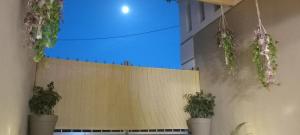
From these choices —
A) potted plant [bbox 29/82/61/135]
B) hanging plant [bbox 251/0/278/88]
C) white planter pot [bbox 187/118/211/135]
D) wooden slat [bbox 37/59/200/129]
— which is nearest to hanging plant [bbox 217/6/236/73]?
hanging plant [bbox 251/0/278/88]

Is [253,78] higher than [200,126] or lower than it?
higher

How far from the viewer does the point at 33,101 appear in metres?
4.75

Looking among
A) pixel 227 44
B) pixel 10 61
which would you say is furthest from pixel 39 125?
pixel 227 44

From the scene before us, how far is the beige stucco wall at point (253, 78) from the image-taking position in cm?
434

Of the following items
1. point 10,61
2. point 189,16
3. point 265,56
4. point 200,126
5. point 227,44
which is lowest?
point 200,126

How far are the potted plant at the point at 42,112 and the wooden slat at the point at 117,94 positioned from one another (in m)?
0.47

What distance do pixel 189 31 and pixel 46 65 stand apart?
3.44 m

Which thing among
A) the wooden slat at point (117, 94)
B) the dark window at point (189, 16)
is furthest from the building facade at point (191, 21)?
the wooden slat at point (117, 94)

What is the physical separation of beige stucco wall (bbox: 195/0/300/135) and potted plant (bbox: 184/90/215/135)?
16cm

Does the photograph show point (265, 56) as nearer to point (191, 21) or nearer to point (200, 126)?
point (200, 126)

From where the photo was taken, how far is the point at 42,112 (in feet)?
15.7

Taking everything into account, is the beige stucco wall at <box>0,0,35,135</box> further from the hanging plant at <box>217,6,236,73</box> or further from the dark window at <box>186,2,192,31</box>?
the dark window at <box>186,2,192,31</box>

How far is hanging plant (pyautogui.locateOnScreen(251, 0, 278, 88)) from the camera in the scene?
4.30 meters

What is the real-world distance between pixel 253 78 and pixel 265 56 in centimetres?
86
